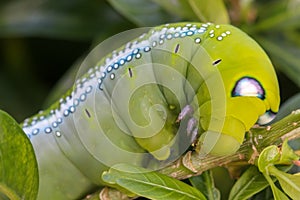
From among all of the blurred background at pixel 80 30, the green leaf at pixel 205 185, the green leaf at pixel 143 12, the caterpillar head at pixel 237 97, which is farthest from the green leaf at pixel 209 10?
the green leaf at pixel 205 185

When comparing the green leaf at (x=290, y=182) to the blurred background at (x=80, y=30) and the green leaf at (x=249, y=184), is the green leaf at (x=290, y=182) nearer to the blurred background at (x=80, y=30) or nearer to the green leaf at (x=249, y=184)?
the green leaf at (x=249, y=184)

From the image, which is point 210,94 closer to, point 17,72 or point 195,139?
point 195,139

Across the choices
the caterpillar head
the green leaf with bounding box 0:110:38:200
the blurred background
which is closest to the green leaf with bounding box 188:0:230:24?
the blurred background

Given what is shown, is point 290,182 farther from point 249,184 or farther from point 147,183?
point 147,183

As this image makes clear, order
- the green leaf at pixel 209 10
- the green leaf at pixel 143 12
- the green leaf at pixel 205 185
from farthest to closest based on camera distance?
the green leaf at pixel 143 12 → the green leaf at pixel 209 10 → the green leaf at pixel 205 185

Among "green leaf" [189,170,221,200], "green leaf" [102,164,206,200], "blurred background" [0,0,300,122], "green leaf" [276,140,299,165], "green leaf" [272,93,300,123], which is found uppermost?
"blurred background" [0,0,300,122]

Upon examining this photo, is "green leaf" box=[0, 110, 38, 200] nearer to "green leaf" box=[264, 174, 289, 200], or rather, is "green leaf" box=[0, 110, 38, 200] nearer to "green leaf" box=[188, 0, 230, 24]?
"green leaf" box=[264, 174, 289, 200]
